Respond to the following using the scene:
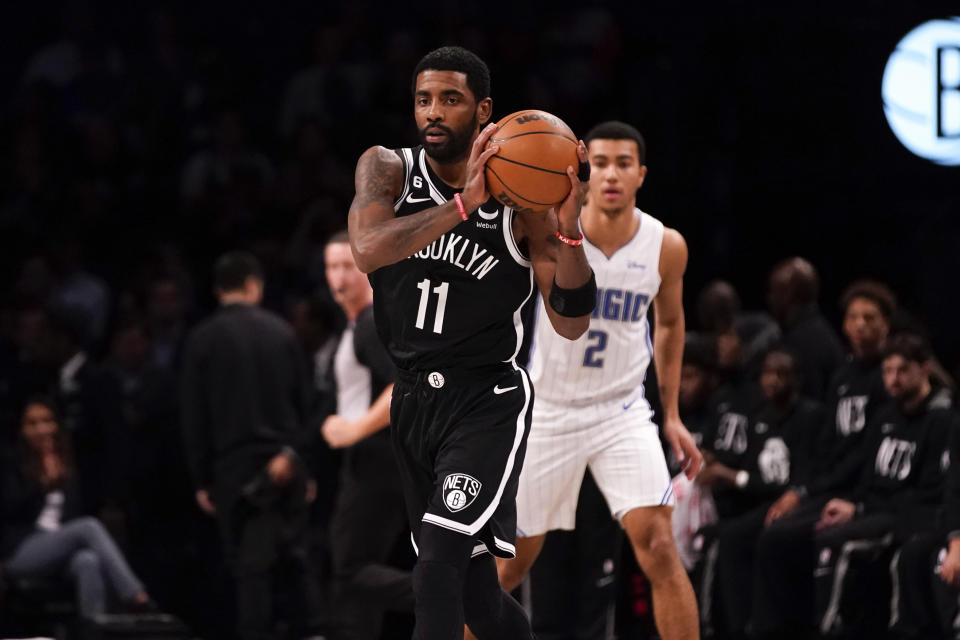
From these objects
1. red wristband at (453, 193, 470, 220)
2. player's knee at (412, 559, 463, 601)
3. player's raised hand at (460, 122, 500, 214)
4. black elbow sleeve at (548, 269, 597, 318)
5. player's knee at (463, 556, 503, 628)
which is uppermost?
player's raised hand at (460, 122, 500, 214)

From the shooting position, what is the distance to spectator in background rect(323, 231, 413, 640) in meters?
6.11

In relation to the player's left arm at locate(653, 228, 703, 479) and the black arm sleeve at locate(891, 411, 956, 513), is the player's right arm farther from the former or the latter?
the black arm sleeve at locate(891, 411, 956, 513)

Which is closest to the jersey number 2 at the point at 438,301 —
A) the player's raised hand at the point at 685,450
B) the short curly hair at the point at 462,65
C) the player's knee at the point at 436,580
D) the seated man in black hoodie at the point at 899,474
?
the short curly hair at the point at 462,65

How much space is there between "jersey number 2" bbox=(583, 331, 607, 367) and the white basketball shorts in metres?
0.16

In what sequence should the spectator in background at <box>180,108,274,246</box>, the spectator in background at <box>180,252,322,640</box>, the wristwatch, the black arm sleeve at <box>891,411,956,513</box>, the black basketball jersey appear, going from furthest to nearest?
the spectator in background at <box>180,108,274,246</box> < the wristwatch < the spectator in background at <box>180,252,322,640</box> < the black arm sleeve at <box>891,411,956,513</box> < the black basketball jersey

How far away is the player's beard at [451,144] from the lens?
4309 mm

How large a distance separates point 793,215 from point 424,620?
6327 millimetres

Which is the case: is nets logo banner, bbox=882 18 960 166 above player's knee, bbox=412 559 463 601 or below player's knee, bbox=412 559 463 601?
above

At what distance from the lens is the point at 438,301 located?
14.3 ft

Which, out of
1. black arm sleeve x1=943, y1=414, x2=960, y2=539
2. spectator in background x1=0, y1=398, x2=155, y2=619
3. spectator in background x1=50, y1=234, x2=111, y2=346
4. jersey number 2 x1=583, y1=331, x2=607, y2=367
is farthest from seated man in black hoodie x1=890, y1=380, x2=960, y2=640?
spectator in background x1=50, y1=234, x2=111, y2=346

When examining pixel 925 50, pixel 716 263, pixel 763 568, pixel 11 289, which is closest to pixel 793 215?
pixel 716 263

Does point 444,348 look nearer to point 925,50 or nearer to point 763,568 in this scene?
point 763,568

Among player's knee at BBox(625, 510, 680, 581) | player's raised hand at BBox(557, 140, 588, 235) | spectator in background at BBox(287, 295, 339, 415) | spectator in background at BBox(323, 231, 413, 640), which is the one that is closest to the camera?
player's raised hand at BBox(557, 140, 588, 235)

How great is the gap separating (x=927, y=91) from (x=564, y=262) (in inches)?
231
